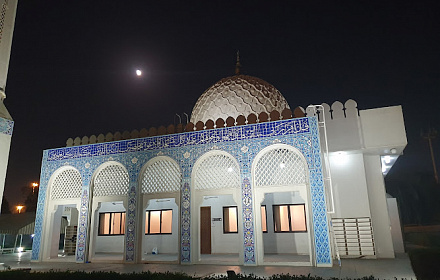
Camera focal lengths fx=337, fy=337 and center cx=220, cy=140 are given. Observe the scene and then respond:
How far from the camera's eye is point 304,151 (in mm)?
7523

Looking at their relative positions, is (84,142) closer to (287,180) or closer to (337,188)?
(287,180)

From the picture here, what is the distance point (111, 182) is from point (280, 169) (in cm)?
464

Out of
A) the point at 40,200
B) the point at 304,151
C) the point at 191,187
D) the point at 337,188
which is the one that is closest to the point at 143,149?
the point at 191,187

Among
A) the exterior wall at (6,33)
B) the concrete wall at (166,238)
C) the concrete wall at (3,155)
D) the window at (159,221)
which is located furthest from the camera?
the window at (159,221)

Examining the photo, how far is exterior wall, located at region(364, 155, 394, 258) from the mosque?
0.02 meters

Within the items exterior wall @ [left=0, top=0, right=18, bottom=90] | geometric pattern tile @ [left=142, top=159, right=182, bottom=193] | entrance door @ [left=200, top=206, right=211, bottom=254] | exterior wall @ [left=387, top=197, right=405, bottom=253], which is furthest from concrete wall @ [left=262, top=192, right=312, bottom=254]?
exterior wall @ [left=0, top=0, right=18, bottom=90]

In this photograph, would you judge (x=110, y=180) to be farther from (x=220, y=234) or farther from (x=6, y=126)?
(x=6, y=126)

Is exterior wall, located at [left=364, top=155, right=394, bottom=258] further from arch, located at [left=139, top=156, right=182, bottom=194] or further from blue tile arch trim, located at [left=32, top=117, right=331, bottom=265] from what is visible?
arch, located at [left=139, top=156, right=182, bottom=194]

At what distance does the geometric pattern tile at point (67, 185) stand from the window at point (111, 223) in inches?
108

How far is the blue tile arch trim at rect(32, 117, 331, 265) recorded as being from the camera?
7.32 m

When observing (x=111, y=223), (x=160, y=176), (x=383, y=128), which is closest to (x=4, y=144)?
(x=160, y=176)

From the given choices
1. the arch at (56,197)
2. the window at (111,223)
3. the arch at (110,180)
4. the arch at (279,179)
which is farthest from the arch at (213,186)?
the window at (111,223)

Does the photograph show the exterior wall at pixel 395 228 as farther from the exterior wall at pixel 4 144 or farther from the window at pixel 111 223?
the exterior wall at pixel 4 144

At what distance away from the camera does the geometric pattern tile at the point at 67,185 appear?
9523 mm
